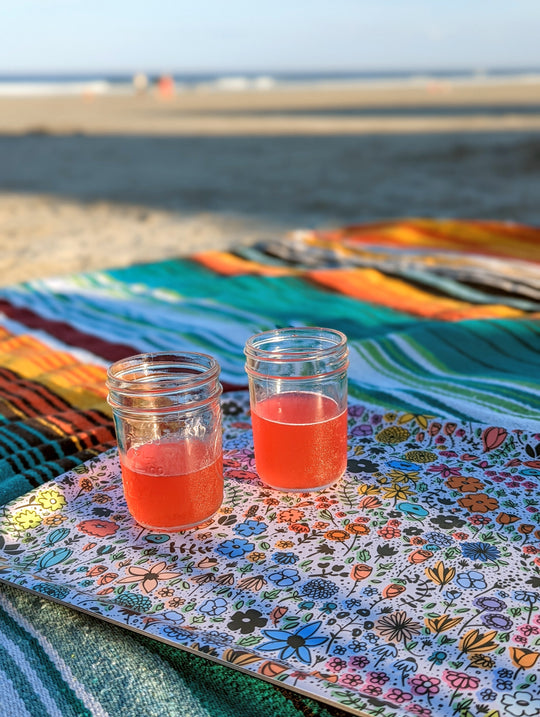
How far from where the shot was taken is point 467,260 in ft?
9.37

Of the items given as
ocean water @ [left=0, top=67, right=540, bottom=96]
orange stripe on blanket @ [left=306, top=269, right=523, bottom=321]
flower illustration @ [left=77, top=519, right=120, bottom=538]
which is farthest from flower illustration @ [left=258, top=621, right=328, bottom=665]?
ocean water @ [left=0, top=67, right=540, bottom=96]

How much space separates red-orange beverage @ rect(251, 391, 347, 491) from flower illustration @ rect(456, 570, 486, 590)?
297 millimetres

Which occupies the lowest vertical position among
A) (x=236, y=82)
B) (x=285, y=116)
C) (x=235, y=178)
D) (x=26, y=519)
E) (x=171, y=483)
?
(x=236, y=82)

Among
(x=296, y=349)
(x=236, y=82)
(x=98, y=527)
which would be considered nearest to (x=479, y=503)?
(x=296, y=349)

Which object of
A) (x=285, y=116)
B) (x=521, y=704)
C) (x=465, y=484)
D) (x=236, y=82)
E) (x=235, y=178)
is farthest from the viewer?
(x=236, y=82)

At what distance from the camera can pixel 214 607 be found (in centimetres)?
104

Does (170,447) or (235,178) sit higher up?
(170,447)

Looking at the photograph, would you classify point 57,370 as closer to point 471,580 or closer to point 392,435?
point 392,435

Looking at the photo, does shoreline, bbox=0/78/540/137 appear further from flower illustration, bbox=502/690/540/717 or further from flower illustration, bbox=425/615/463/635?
flower illustration, bbox=502/690/540/717

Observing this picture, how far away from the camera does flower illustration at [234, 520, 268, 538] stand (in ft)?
3.89

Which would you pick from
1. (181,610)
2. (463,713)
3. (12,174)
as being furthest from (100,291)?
(12,174)

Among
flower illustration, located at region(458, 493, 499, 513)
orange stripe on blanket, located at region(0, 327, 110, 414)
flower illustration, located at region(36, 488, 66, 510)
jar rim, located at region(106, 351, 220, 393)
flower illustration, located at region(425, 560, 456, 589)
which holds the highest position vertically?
jar rim, located at region(106, 351, 220, 393)

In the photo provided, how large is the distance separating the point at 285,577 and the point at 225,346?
1.14m

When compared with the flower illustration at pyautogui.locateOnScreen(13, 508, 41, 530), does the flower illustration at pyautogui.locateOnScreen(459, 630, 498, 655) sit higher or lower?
higher
